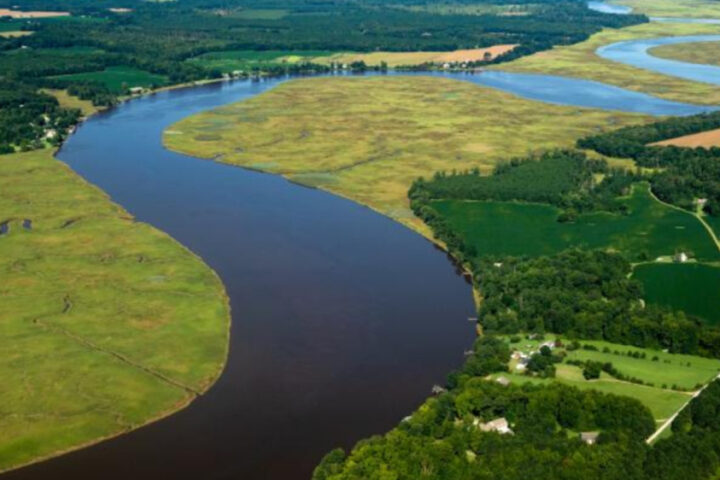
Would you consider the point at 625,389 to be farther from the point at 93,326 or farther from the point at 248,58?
the point at 248,58

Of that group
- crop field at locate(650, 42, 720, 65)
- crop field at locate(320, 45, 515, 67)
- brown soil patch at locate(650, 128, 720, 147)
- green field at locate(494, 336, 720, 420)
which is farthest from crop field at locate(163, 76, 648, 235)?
crop field at locate(650, 42, 720, 65)

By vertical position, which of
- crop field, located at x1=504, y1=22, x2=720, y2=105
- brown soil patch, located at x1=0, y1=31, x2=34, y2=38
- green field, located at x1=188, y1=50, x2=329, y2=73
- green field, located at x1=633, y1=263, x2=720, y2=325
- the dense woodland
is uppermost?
brown soil patch, located at x1=0, y1=31, x2=34, y2=38

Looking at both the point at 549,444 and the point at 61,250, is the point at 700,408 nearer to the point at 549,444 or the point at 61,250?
the point at 549,444

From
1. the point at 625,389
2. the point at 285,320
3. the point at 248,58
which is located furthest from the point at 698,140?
the point at 248,58

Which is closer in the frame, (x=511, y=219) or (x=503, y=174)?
(x=511, y=219)

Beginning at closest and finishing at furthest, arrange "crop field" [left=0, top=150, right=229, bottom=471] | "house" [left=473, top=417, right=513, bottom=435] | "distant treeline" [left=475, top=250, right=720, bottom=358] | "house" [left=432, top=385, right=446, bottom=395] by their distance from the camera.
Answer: "house" [left=473, top=417, right=513, bottom=435], "crop field" [left=0, top=150, right=229, bottom=471], "house" [left=432, top=385, right=446, bottom=395], "distant treeline" [left=475, top=250, right=720, bottom=358]

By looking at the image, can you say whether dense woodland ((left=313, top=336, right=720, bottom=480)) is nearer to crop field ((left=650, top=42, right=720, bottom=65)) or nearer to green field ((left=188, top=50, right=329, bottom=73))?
green field ((left=188, top=50, right=329, bottom=73))

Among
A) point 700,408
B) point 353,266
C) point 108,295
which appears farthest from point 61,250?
point 700,408
